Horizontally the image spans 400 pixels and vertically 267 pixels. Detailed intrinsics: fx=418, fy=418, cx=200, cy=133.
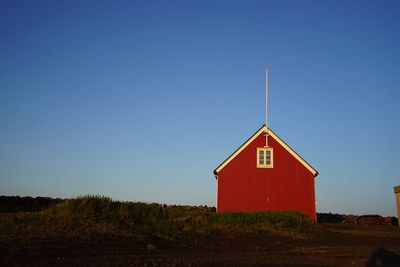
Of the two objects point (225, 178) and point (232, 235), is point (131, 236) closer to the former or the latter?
point (232, 235)

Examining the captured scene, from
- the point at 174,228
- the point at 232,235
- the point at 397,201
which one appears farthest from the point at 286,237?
the point at 397,201

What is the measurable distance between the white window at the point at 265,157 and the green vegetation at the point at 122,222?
580cm

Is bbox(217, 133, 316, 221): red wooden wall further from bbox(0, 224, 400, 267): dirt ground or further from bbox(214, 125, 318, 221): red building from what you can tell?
bbox(0, 224, 400, 267): dirt ground

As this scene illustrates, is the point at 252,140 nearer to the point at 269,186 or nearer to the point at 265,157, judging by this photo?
the point at 265,157

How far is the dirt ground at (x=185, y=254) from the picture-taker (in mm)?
11086

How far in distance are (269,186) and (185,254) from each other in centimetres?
1902

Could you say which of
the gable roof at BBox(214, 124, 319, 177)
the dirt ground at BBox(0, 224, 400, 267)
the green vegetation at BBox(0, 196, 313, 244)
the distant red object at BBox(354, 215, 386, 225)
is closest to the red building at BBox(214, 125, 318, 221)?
the gable roof at BBox(214, 124, 319, 177)

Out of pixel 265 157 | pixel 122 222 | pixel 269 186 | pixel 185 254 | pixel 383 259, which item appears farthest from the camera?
pixel 265 157

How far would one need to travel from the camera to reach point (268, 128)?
32.4 metres

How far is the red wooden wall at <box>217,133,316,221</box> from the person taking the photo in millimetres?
31562

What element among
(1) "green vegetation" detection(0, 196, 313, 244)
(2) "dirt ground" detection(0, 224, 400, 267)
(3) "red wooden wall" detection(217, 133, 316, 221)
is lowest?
(2) "dirt ground" detection(0, 224, 400, 267)

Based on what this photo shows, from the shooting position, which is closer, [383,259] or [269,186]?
[383,259]

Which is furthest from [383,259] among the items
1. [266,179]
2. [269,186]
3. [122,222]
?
[266,179]

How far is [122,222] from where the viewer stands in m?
18.4
